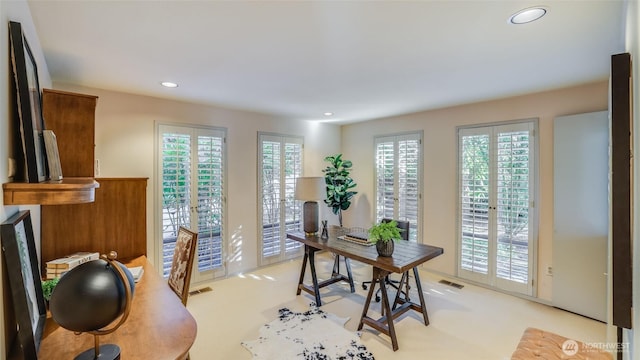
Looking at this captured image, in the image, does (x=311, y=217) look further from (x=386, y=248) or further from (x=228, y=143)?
(x=228, y=143)

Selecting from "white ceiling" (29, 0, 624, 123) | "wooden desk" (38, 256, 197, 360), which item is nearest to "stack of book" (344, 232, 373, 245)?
"white ceiling" (29, 0, 624, 123)

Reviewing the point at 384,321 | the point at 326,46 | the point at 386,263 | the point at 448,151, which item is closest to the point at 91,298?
the point at 326,46

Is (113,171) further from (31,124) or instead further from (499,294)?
(499,294)

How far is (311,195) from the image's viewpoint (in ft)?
11.4

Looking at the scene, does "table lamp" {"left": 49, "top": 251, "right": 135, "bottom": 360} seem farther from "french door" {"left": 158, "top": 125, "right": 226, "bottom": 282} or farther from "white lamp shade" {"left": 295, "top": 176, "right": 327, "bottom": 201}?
"french door" {"left": 158, "top": 125, "right": 226, "bottom": 282}

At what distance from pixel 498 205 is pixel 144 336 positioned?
3.81m

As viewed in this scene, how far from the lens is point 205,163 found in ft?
13.0

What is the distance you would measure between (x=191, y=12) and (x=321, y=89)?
1.68 metres

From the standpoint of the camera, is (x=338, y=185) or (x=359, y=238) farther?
(x=338, y=185)

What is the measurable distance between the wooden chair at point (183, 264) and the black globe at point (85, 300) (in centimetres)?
92

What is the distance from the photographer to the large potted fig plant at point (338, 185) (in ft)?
16.1

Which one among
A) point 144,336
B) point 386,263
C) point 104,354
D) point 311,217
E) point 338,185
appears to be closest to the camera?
point 104,354

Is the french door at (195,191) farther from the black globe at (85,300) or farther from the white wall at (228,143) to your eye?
the black globe at (85,300)

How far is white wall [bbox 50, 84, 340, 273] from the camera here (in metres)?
3.29
